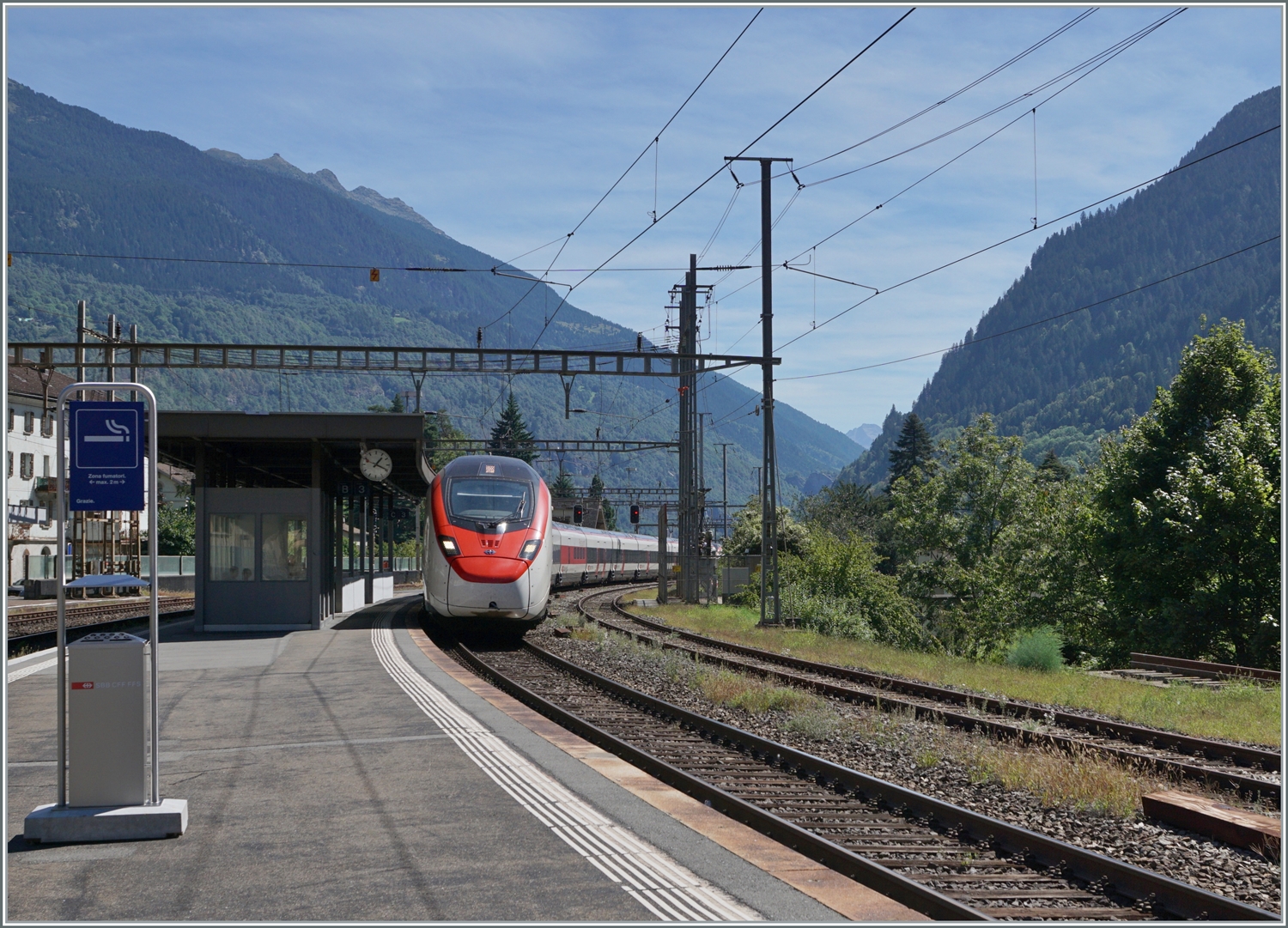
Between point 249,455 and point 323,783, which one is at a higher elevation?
point 249,455

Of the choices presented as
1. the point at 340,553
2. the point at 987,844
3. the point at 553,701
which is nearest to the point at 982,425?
the point at 340,553

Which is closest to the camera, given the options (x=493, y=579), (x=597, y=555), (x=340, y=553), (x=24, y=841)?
(x=24, y=841)

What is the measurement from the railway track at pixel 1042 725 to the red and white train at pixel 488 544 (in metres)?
3.51

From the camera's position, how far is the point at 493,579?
20.8 meters

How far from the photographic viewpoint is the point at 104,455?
772cm

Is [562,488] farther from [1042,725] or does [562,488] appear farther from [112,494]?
[112,494]

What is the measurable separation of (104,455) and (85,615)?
2835 centimetres

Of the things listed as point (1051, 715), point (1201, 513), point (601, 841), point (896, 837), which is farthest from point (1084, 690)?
point (1201, 513)

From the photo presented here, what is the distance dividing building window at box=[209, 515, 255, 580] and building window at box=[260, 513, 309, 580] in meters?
0.28

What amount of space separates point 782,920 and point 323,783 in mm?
4544

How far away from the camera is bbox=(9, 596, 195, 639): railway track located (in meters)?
28.5

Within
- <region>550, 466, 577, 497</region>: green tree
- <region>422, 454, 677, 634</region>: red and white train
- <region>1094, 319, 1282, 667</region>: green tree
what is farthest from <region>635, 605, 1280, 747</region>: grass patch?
<region>550, 466, 577, 497</region>: green tree

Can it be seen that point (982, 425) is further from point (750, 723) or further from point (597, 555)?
point (750, 723)

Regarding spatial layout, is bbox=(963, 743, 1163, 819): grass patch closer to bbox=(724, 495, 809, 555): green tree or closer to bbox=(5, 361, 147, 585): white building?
bbox=(724, 495, 809, 555): green tree
